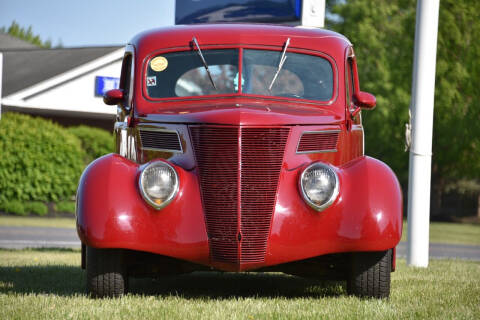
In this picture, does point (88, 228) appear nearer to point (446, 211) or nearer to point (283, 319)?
point (283, 319)

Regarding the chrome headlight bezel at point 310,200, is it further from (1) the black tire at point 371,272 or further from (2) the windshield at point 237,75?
(2) the windshield at point 237,75

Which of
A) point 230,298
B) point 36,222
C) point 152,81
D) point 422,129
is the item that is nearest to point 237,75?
point 152,81

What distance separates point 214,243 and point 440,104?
24.6 meters

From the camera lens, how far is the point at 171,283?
766 centimetres

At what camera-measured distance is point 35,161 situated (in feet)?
74.1

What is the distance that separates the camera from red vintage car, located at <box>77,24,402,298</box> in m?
5.72

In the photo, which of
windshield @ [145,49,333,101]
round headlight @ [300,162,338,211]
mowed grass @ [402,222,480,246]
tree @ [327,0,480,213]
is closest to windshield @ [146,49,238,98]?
windshield @ [145,49,333,101]

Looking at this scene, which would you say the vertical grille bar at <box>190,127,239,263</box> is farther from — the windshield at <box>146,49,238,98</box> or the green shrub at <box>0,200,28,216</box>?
the green shrub at <box>0,200,28,216</box>

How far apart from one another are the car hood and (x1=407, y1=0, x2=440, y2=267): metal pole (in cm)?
400

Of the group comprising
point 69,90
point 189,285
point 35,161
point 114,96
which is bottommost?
point 35,161

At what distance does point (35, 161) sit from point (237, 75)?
55.0ft

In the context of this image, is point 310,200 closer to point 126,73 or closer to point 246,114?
point 246,114

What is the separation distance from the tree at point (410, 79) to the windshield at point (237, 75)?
22074 mm

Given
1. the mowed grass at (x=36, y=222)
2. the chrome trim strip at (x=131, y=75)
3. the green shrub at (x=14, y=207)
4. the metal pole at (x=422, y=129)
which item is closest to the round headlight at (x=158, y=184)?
the chrome trim strip at (x=131, y=75)
